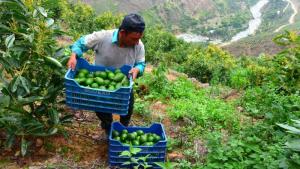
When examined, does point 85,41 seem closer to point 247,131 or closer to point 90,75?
point 90,75

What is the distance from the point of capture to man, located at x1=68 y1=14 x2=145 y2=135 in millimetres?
3597

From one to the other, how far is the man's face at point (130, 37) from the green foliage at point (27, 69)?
58 cm

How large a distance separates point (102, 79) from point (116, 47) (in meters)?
0.38

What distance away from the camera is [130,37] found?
11.9 feet

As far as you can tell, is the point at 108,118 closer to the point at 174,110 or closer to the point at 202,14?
the point at 174,110

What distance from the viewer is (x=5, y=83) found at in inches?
139

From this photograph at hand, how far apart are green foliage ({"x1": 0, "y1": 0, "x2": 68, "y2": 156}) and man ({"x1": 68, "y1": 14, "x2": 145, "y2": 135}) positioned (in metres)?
0.24

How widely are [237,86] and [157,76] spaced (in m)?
2.26

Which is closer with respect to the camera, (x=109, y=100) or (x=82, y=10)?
(x=109, y=100)

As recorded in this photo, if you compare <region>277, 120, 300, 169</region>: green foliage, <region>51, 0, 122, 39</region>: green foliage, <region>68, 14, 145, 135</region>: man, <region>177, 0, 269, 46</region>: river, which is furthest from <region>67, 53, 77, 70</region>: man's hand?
<region>177, 0, 269, 46</region>: river

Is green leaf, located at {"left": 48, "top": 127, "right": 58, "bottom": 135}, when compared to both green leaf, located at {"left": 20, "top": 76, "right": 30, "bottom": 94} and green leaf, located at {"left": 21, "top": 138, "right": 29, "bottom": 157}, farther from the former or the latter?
green leaf, located at {"left": 20, "top": 76, "right": 30, "bottom": 94}

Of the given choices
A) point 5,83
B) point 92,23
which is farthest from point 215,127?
point 92,23

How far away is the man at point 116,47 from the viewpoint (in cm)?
360

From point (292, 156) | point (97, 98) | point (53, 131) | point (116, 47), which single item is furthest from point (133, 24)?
point (292, 156)
